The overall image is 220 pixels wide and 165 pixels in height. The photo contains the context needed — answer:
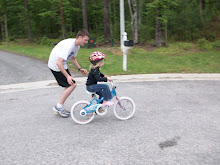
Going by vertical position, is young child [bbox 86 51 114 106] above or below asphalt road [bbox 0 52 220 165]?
above

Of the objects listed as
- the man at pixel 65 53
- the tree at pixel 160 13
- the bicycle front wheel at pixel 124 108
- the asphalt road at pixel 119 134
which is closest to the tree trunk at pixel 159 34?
the tree at pixel 160 13

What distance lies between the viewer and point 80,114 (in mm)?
4543

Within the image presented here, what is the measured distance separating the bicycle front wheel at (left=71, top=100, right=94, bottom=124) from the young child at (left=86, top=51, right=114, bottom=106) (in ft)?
1.09

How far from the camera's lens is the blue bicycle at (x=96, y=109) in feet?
14.9

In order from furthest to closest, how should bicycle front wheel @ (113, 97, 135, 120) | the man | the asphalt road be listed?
bicycle front wheel @ (113, 97, 135, 120) → the man → the asphalt road

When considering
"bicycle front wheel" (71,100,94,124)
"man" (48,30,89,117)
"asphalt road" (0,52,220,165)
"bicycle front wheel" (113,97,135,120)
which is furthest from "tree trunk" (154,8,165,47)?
"bicycle front wheel" (71,100,94,124)

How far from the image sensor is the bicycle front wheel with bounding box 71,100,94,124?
14.8 feet

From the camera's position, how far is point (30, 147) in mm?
3689

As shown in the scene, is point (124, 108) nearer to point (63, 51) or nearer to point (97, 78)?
point (97, 78)

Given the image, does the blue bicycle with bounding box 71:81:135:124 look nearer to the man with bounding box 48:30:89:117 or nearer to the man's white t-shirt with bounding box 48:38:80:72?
the man with bounding box 48:30:89:117

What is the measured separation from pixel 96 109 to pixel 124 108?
620 mm

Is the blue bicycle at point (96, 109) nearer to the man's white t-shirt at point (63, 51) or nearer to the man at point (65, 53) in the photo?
the man at point (65, 53)

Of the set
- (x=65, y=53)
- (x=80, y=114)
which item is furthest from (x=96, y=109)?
(x=65, y=53)

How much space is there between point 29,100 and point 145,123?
356 cm
